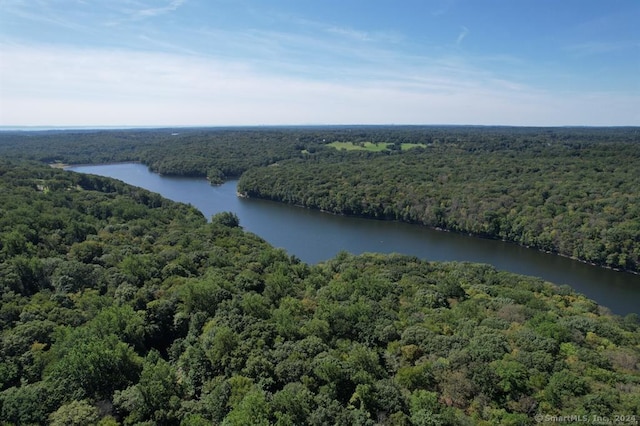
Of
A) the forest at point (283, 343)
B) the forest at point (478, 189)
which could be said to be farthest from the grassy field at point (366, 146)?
the forest at point (283, 343)

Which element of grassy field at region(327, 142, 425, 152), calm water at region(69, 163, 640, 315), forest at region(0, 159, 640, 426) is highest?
grassy field at region(327, 142, 425, 152)

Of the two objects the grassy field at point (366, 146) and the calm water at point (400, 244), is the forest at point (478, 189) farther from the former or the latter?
the grassy field at point (366, 146)

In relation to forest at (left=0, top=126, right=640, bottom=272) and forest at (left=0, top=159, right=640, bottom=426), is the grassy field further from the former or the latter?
forest at (left=0, top=159, right=640, bottom=426)

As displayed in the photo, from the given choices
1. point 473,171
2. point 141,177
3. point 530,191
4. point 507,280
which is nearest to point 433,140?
point 473,171

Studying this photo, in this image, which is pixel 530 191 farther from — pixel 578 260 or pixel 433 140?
pixel 433 140

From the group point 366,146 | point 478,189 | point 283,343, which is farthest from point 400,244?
point 366,146

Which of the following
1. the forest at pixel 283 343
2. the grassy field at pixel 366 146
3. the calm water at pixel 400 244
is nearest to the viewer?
the forest at pixel 283 343

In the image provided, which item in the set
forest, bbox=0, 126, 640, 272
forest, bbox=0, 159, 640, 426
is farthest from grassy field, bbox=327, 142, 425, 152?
forest, bbox=0, 159, 640, 426
